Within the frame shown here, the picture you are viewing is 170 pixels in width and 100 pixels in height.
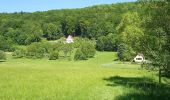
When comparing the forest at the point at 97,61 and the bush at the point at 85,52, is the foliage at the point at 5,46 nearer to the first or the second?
the forest at the point at 97,61

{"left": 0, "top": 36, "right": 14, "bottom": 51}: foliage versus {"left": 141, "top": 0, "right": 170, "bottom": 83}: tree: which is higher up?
{"left": 141, "top": 0, "right": 170, "bottom": 83}: tree

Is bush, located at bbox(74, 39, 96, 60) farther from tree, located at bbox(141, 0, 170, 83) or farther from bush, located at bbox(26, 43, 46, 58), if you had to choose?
tree, located at bbox(141, 0, 170, 83)

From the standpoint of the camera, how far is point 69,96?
30.0 m

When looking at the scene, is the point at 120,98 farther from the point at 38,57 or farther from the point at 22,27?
the point at 22,27

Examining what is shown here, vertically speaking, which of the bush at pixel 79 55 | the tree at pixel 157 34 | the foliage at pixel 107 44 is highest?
the tree at pixel 157 34

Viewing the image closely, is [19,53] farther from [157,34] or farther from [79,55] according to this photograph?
[157,34]

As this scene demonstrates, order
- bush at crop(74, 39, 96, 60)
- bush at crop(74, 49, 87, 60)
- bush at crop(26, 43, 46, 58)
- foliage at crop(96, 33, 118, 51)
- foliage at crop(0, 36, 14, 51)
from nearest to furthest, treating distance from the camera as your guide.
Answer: bush at crop(74, 49, 87, 60) → bush at crop(74, 39, 96, 60) → bush at crop(26, 43, 46, 58) → foliage at crop(96, 33, 118, 51) → foliage at crop(0, 36, 14, 51)

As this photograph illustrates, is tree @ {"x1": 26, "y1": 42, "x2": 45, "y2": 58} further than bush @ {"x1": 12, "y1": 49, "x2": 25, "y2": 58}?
Yes

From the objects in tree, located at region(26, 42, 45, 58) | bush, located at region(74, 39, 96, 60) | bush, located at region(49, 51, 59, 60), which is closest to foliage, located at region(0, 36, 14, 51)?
tree, located at region(26, 42, 45, 58)

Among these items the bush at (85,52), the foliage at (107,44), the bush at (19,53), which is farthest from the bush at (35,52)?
the foliage at (107,44)

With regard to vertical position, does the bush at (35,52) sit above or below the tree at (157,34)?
below

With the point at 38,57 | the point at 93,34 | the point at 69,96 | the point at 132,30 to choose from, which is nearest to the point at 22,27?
the point at 93,34

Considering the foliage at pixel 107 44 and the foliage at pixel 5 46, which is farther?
Answer: the foliage at pixel 5 46

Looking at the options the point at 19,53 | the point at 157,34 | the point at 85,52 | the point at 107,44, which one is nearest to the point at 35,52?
the point at 19,53
